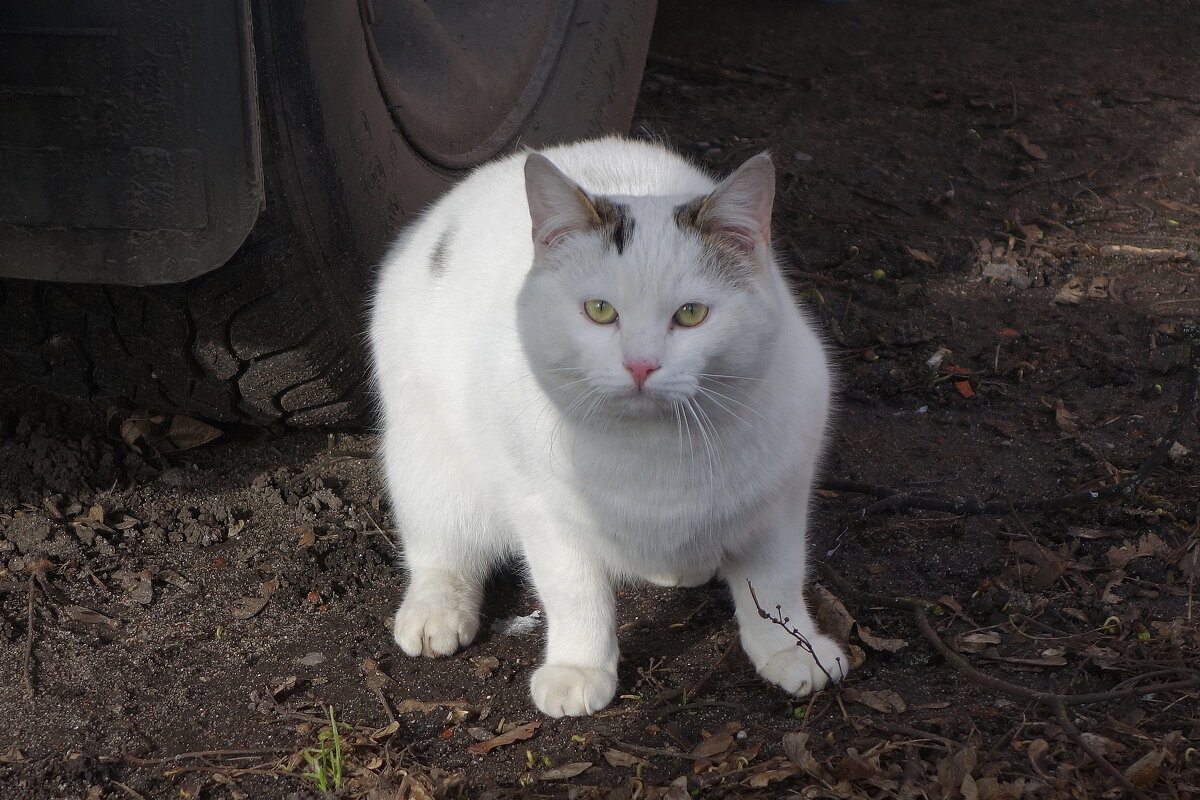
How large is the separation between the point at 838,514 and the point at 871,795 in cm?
108

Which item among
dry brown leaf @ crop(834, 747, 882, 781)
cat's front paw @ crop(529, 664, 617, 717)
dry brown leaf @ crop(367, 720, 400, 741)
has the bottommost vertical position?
dry brown leaf @ crop(367, 720, 400, 741)

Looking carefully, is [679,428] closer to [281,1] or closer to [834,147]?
[281,1]

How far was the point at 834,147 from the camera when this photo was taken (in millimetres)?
4945

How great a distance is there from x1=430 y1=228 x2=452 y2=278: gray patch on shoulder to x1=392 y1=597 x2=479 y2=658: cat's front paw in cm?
80

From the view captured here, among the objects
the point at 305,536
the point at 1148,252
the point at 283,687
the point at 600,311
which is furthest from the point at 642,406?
the point at 1148,252

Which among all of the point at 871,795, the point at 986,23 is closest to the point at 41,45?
the point at 871,795

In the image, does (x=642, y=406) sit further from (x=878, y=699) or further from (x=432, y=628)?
(x=432, y=628)

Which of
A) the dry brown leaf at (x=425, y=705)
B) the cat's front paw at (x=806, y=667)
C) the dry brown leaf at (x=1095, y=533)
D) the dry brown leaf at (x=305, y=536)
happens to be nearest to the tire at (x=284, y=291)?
the dry brown leaf at (x=305, y=536)

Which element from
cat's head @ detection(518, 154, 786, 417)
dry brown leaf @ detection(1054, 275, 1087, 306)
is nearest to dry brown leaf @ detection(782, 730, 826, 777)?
cat's head @ detection(518, 154, 786, 417)

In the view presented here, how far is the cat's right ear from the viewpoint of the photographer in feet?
6.93

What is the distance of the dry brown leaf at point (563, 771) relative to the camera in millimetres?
2135

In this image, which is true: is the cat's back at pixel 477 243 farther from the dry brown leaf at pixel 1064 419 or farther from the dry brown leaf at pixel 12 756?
the dry brown leaf at pixel 1064 419

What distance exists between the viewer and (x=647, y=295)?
81.7 inches

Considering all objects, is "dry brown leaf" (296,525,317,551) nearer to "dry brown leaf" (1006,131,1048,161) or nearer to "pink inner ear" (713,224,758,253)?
"pink inner ear" (713,224,758,253)
